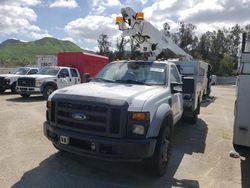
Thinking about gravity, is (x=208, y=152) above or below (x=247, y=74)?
below

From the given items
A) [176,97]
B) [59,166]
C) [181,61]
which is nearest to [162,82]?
[176,97]

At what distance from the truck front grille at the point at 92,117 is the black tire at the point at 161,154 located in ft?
2.48

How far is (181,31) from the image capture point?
64750 millimetres

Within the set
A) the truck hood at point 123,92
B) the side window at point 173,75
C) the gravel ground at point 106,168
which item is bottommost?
the gravel ground at point 106,168

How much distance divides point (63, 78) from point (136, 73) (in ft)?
34.1

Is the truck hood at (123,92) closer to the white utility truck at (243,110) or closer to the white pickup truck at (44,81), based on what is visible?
the white utility truck at (243,110)

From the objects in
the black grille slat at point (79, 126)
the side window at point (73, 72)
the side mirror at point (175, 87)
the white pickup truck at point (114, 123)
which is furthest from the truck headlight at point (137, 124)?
the side window at point (73, 72)

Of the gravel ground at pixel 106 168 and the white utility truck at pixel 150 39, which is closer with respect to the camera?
the gravel ground at pixel 106 168

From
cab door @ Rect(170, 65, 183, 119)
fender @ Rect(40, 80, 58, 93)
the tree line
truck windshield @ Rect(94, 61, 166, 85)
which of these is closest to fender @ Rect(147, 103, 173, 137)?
truck windshield @ Rect(94, 61, 166, 85)

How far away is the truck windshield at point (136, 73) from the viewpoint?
571 centimetres

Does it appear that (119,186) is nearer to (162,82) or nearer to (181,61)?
(162,82)

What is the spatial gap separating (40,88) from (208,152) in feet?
33.9

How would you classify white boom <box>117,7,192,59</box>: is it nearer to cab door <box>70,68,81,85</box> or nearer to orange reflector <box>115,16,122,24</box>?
A: orange reflector <box>115,16,122,24</box>

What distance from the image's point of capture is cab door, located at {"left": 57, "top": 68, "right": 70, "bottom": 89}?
15391mm
